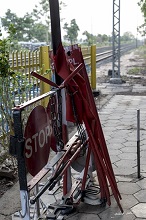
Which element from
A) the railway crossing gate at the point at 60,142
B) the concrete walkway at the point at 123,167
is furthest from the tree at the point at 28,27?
the railway crossing gate at the point at 60,142

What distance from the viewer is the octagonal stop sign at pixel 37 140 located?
6.98 feet

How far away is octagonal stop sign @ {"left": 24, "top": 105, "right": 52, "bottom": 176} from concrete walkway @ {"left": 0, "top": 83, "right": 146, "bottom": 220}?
918mm

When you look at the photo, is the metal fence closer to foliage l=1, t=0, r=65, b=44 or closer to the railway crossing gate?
the railway crossing gate

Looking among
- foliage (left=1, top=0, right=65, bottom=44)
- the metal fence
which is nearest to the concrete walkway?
the metal fence

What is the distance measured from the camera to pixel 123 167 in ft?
13.4

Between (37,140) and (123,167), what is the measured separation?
2113 mm

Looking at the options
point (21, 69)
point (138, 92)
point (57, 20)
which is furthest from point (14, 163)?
point (138, 92)

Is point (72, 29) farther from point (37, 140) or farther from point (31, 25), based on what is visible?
point (37, 140)

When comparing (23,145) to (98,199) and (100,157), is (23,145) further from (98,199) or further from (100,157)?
(98,199)

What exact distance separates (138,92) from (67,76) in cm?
808

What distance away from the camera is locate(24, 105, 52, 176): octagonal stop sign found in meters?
2.13

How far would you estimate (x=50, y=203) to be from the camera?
10.6 ft

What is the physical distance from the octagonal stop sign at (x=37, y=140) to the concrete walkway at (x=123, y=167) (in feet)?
3.01

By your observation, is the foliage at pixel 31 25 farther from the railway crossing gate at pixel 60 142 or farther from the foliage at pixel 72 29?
the railway crossing gate at pixel 60 142
